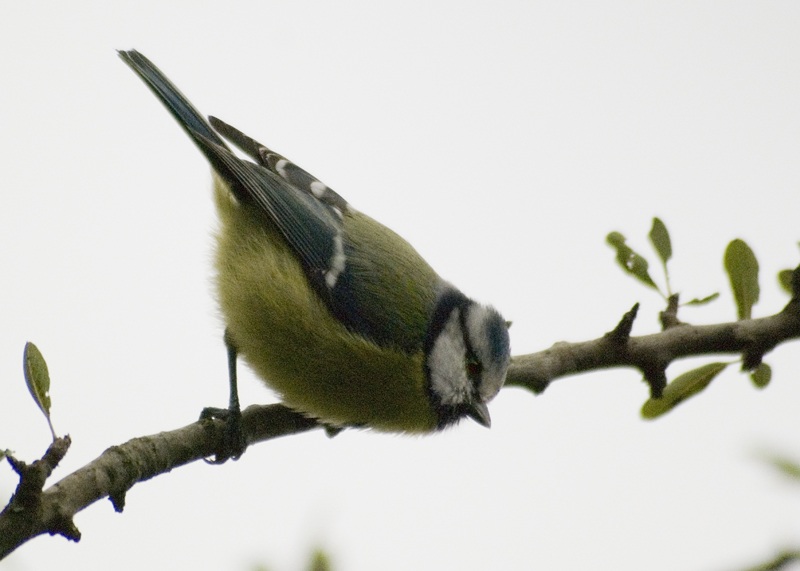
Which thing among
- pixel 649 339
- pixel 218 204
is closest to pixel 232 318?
pixel 218 204

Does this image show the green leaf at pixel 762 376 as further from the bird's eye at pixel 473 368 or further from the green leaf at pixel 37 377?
the green leaf at pixel 37 377

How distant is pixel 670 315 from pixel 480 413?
2.84 feet

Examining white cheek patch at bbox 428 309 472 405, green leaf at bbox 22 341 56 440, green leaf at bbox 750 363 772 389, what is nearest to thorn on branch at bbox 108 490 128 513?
green leaf at bbox 22 341 56 440

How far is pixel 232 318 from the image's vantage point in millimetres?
3270

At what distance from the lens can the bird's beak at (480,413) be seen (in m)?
3.17

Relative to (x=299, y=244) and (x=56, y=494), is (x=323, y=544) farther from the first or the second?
(x=299, y=244)

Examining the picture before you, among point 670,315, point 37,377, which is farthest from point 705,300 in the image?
point 37,377

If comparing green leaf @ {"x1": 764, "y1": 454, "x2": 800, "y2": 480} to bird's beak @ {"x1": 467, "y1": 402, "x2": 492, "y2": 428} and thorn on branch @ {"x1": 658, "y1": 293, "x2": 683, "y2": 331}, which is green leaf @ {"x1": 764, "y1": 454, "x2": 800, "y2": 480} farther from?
bird's beak @ {"x1": 467, "y1": 402, "x2": 492, "y2": 428}

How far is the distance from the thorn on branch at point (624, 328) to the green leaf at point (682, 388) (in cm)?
17

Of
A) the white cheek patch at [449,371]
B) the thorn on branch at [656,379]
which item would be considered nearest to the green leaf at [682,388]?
the thorn on branch at [656,379]

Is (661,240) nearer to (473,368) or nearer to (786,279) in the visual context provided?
(786,279)

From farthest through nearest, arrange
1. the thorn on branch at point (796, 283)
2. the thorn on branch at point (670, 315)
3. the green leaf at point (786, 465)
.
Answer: the thorn on branch at point (670, 315) → the thorn on branch at point (796, 283) → the green leaf at point (786, 465)

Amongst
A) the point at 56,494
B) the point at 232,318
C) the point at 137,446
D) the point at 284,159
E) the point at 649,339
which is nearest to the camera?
the point at 56,494

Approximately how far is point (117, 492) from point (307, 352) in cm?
124
